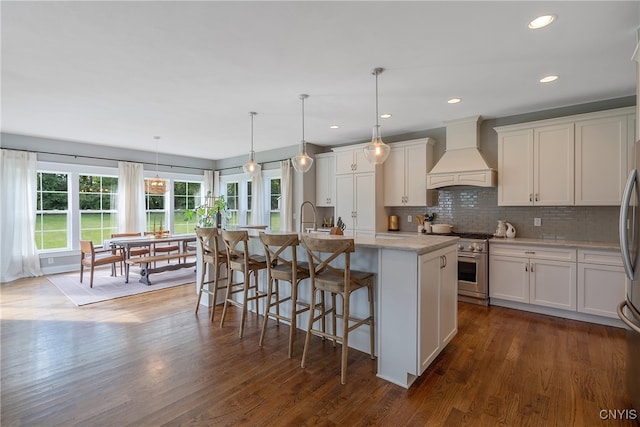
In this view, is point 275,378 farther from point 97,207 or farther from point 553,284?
point 97,207

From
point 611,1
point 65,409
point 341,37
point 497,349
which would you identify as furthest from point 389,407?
point 611,1

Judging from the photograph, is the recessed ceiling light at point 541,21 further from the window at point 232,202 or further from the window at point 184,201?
the window at point 184,201

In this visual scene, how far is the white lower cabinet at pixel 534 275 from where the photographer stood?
3.49 meters

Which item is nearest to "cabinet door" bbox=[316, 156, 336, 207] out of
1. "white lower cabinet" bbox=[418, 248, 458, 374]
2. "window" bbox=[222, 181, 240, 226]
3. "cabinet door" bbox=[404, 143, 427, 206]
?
"cabinet door" bbox=[404, 143, 427, 206]

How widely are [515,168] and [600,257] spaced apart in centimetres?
140

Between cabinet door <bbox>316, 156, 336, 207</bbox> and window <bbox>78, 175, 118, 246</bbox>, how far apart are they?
4.47 meters

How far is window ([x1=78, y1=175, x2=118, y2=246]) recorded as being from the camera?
6.25 meters

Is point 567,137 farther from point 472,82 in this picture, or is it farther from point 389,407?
point 389,407

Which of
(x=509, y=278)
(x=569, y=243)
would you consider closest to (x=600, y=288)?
(x=569, y=243)

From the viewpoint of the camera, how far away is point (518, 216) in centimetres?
429

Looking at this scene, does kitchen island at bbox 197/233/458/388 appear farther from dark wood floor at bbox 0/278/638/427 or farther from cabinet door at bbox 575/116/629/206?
cabinet door at bbox 575/116/629/206

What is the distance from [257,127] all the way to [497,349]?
4.33m

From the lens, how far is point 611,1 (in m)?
1.91

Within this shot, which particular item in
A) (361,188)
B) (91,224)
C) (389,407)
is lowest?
(389,407)
